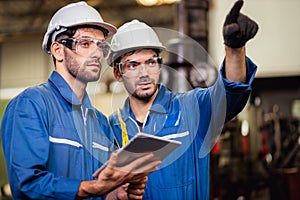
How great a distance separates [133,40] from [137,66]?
0.05m

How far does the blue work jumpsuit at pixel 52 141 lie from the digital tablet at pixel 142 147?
0.09 metres

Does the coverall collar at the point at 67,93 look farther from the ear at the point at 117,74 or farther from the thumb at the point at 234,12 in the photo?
the thumb at the point at 234,12

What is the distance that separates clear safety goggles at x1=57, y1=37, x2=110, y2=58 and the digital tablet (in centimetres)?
23

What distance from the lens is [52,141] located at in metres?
0.81

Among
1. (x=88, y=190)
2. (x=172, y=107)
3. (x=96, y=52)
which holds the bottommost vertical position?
(x=88, y=190)

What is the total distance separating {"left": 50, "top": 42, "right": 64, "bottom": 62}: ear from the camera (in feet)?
2.89

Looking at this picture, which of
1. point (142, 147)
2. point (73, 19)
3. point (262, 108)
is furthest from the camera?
point (262, 108)

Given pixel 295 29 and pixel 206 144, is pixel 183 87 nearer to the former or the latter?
pixel 206 144

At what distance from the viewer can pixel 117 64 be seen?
89 cm

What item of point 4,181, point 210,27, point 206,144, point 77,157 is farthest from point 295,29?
point 77,157

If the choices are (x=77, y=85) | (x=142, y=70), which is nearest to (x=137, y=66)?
(x=142, y=70)

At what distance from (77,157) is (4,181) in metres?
1.26

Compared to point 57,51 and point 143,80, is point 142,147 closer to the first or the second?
point 143,80

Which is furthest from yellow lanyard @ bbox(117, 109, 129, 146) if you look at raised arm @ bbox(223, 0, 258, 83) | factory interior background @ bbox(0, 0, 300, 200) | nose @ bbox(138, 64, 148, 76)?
factory interior background @ bbox(0, 0, 300, 200)
